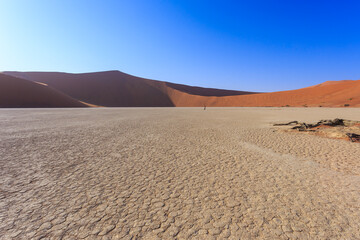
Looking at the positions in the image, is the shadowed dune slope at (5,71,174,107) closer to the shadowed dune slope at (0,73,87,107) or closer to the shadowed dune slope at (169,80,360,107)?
the shadowed dune slope at (169,80,360,107)

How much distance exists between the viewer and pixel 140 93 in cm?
6875

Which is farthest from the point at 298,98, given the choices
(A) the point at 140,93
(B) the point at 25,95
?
(B) the point at 25,95

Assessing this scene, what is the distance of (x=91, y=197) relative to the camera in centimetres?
248

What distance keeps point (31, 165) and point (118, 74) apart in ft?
272

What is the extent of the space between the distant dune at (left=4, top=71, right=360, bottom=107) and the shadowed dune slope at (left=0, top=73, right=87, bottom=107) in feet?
53.4

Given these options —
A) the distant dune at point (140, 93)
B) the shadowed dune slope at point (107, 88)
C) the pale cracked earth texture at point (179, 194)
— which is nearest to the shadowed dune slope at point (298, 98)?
the distant dune at point (140, 93)

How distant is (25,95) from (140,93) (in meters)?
36.9

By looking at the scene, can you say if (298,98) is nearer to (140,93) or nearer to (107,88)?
(140,93)

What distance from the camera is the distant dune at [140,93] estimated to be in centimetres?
5193

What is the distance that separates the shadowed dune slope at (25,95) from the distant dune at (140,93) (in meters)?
16.3

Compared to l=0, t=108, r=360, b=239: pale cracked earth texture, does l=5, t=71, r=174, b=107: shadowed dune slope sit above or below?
above

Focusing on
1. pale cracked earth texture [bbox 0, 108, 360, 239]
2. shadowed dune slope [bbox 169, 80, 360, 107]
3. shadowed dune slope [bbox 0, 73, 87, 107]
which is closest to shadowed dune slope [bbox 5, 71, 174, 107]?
shadowed dune slope [bbox 169, 80, 360, 107]

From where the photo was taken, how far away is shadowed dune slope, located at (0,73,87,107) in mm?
35531

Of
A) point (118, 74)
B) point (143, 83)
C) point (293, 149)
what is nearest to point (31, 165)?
point (293, 149)
